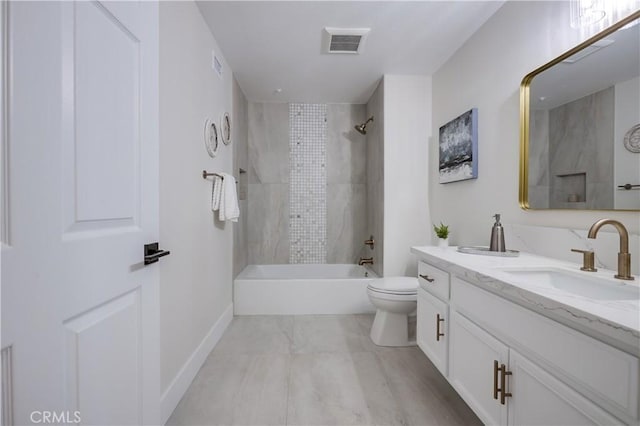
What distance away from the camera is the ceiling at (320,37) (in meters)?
1.92

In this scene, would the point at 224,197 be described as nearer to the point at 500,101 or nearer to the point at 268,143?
the point at 268,143

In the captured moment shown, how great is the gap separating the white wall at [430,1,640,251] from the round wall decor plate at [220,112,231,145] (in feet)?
6.38

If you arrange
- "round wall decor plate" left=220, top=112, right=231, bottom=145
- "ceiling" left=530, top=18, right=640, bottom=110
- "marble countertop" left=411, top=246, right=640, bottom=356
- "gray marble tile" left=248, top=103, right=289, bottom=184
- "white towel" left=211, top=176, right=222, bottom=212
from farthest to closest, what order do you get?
1. "gray marble tile" left=248, top=103, right=289, bottom=184
2. "round wall decor plate" left=220, top=112, right=231, bottom=145
3. "white towel" left=211, top=176, right=222, bottom=212
4. "ceiling" left=530, top=18, right=640, bottom=110
5. "marble countertop" left=411, top=246, right=640, bottom=356

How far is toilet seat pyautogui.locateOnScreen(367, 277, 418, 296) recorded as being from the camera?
2293mm

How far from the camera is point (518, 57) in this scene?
175cm

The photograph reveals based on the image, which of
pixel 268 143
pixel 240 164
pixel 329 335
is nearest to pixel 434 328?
pixel 329 335

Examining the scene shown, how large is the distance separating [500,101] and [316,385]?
2.12 metres

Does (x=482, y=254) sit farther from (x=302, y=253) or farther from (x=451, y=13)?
(x=302, y=253)

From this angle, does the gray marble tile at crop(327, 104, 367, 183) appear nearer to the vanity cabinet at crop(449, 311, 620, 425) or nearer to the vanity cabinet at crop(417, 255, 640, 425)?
the vanity cabinet at crop(417, 255, 640, 425)

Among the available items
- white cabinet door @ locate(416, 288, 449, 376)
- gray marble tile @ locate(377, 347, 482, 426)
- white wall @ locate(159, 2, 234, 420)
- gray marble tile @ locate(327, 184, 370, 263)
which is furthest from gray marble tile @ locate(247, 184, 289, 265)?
white cabinet door @ locate(416, 288, 449, 376)

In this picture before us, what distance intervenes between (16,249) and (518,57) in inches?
91.1

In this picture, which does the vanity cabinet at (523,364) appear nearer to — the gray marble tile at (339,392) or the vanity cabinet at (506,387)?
the vanity cabinet at (506,387)

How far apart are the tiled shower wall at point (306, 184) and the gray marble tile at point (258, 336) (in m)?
1.02

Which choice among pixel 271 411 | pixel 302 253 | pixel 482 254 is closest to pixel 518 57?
pixel 482 254
